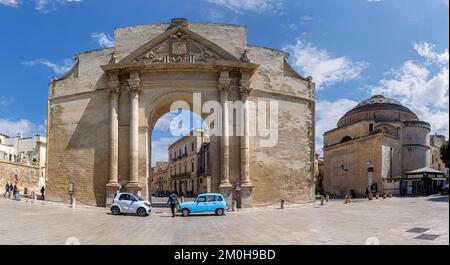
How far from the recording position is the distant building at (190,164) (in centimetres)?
4506

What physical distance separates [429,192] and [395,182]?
9.69ft

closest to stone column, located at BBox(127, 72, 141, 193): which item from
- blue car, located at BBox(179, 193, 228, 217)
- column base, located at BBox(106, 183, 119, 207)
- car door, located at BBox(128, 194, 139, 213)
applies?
column base, located at BBox(106, 183, 119, 207)

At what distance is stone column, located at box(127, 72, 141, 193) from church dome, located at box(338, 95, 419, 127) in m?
30.5

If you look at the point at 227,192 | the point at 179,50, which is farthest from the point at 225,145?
the point at 179,50

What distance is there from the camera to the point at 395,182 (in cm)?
3481

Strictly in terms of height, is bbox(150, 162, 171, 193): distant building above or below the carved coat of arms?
below

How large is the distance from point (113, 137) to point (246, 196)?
878cm

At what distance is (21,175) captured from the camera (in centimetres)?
4178

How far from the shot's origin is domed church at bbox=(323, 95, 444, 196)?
36.5 meters

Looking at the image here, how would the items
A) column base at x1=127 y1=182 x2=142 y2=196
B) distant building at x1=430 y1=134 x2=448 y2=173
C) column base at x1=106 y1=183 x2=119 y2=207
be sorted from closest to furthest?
column base at x1=127 y1=182 x2=142 y2=196
column base at x1=106 y1=183 x2=119 y2=207
distant building at x1=430 y1=134 x2=448 y2=173

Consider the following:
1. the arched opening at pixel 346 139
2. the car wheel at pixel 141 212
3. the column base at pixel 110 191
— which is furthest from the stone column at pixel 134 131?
the arched opening at pixel 346 139

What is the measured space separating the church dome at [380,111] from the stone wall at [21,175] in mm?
39770

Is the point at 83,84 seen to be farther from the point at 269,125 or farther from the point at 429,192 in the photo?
the point at 429,192

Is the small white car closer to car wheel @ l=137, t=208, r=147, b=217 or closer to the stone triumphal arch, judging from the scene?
car wheel @ l=137, t=208, r=147, b=217
